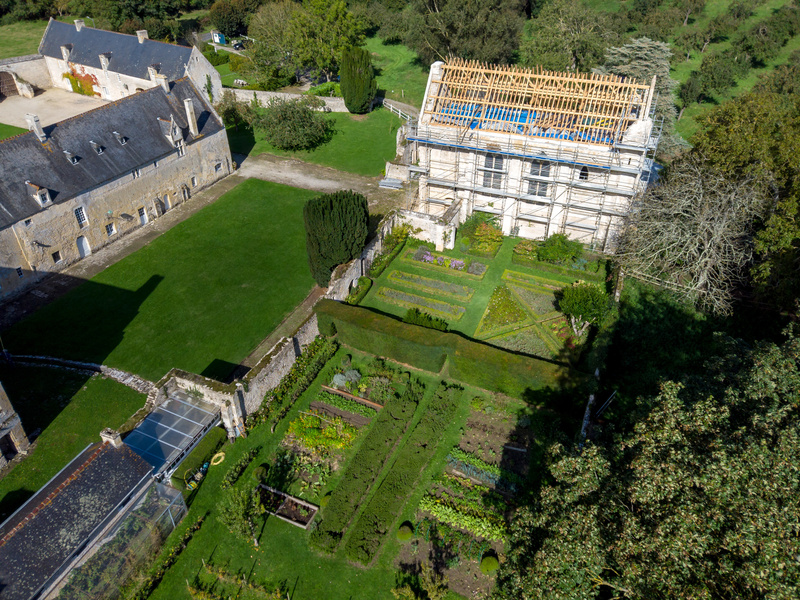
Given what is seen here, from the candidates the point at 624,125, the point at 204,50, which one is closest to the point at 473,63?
the point at 624,125

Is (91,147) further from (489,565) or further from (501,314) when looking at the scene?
(489,565)

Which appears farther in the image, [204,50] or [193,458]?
[204,50]

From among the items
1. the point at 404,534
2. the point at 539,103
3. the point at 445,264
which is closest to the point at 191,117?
the point at 445,264

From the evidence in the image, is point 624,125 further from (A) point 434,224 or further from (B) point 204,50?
(B) point 204,50

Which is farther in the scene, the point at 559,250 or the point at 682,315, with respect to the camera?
the point at 559,250

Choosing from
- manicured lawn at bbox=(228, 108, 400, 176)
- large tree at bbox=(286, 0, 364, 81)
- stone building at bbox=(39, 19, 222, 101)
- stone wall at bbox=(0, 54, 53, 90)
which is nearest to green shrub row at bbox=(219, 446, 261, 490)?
manicured lawn at bbox=(228, 108, 400, 176)

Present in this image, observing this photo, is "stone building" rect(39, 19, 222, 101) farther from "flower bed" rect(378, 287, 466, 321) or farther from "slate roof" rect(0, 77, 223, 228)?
"flower bed" rect(378, 287, 466, 321)
